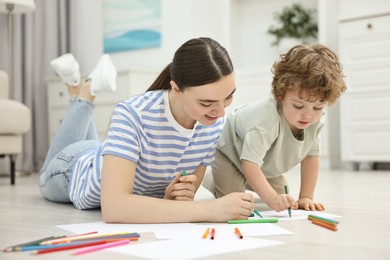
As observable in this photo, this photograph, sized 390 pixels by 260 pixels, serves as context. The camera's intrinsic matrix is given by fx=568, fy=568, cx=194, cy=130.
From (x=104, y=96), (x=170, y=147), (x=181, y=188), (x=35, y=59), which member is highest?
(x=35, y=59)

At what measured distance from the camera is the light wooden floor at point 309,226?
1.04 metres

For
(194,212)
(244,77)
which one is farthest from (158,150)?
(244,77)

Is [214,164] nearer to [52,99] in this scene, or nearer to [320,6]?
[320,6]

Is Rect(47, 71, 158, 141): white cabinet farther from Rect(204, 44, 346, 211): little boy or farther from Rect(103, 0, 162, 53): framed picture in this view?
Rect(204, 44, 346, 211): little boy

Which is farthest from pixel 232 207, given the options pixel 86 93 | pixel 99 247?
pixel 86 93

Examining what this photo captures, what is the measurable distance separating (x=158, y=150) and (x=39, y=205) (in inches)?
29.5

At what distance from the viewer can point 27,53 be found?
445 cm

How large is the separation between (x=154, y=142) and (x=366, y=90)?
2525 mm

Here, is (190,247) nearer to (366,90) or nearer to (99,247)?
(99,247)

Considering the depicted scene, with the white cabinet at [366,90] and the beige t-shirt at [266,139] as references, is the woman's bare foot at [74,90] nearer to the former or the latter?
the beige t-shirt at [266,139]

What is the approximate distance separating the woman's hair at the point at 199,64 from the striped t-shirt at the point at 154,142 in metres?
0.13

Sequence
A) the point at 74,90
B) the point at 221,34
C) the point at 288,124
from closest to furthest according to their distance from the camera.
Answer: the point at 288,124 < the point at 74,90 < the point at 221,34

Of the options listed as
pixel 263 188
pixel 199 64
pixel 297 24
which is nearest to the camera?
pixel 199 64

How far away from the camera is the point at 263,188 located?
155 cm
